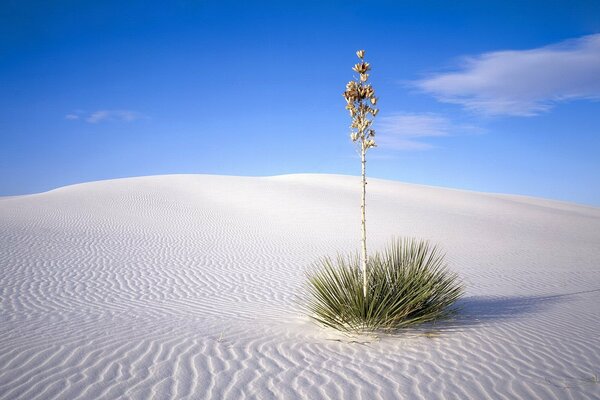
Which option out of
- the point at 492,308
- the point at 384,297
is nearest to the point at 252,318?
the point at 384,297

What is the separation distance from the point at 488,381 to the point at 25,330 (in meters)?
6.31

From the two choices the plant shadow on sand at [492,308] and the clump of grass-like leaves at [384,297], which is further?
the plant shadow on sand at [492,308]

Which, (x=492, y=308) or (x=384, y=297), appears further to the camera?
(x=492, y=308)

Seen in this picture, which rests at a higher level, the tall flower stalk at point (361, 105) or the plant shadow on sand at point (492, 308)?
the tall flower stalk at point (361, 105)

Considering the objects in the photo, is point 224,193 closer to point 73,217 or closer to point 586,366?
point 73,217

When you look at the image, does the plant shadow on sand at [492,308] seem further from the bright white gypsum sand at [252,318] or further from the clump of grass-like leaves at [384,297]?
the clump of grass-like leaves at [384,297]

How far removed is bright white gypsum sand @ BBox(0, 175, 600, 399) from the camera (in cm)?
395

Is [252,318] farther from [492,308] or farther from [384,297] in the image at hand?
[492,308]

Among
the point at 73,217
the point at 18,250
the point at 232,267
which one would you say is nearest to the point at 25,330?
the point at 232,267

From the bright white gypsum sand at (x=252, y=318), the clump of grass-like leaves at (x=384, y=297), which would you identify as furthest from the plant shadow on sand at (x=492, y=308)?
the clump of grass-like leaves at (x=384, y=297)

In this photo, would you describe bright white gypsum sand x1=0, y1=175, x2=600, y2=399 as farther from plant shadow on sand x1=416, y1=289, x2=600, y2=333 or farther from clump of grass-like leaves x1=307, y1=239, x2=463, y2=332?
clump of grass-like leaves x1=307, y1=239, x2=463, y2=332

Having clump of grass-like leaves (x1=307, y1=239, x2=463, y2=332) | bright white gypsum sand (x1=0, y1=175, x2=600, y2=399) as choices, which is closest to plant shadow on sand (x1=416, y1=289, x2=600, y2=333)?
bright white gypsum sand (x1=0, y1=175, x2=600, y2=399)

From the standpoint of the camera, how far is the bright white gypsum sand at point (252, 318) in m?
3.95

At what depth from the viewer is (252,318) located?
22.8ft
